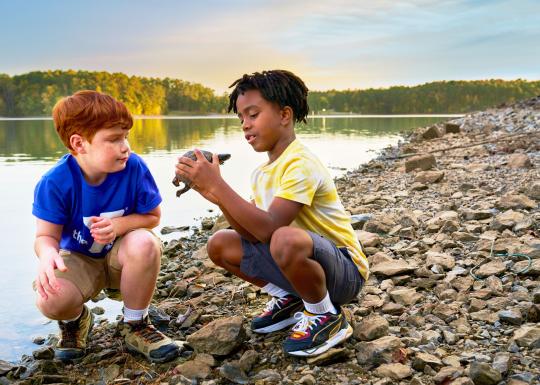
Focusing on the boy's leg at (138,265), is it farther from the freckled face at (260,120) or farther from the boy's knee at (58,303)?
the freckled face at (260,120)

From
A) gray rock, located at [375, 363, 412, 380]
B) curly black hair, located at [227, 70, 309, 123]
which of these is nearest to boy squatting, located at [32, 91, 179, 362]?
curly black hair, located at [227, 70, 309, 123]

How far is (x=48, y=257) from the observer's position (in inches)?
104

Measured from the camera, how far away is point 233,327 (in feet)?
9.26

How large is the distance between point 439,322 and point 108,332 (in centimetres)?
200

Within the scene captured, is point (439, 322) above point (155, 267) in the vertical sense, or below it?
below

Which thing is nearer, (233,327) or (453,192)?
(233,327)

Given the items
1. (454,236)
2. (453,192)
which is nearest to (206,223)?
(453,192)

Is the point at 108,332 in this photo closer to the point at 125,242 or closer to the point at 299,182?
the point at 125,242

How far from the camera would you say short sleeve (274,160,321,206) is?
248cm

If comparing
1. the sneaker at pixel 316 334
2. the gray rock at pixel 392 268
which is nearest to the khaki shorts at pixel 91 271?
the sneaker at pixel 316 334

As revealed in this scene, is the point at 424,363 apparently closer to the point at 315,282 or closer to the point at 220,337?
the point at 315,282

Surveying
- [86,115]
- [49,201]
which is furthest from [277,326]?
[86,115]

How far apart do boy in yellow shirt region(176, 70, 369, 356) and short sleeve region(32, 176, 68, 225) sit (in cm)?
73

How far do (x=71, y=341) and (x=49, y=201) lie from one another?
2.69 feet
